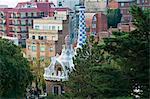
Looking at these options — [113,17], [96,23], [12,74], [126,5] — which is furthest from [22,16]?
[12,74]

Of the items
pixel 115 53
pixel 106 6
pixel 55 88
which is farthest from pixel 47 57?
pixel 115 53

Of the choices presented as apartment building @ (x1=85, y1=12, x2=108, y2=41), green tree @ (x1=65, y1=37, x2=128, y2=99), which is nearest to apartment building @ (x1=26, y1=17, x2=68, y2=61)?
apartment building @ (x1=85, y1=12, x2=108, y2=41)

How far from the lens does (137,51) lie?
6.38m

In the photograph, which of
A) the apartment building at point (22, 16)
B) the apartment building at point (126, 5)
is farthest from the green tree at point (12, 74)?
the apartment building at point (126, 5)

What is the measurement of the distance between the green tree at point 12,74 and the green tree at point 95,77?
1635 millimetres

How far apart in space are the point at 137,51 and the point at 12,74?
5.19m

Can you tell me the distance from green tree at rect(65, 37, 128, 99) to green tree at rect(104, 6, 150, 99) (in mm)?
148

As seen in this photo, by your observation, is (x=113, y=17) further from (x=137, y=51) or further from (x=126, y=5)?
(x=137, y=51)

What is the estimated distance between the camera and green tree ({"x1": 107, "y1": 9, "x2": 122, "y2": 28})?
28089 millimetres

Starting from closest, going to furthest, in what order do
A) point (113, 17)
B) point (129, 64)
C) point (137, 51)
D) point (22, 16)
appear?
point (137, 51), point (129, 64), point (22, 16), point (113, 17)

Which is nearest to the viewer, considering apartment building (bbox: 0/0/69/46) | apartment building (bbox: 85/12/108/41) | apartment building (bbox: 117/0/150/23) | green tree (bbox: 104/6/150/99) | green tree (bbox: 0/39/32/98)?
green tree (bbox: 104/6/150/99)

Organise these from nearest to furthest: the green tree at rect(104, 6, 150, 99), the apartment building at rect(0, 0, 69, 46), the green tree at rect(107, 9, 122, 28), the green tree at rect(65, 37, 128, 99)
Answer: the green tree at rect(104, 6, 150, 99), the green tree at rect(65, 37, 128, 99), the apartment building at rect(0, 0, 69, 46), the green tree at rect(107, 9, 122, 28)

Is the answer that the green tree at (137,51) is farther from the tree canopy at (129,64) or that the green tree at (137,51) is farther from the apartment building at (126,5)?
the apartment building at (126,5)

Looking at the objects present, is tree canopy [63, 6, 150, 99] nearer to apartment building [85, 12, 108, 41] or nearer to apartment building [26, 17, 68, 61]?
apartment building [26, 17, 68, 61]
